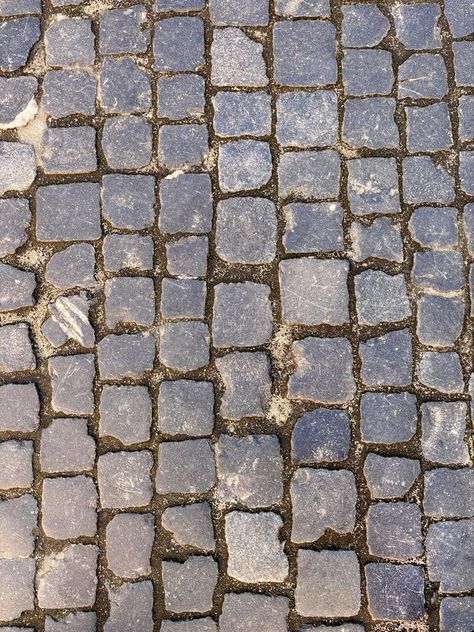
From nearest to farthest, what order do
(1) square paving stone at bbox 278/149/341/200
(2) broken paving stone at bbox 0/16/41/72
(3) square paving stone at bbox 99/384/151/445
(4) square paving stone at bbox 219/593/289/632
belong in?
(4) square paving stone at bbox 219/593/289/632 → (3) square paving stone at bbox 99/384/151/445 → (1) square paving stone at bbox 278/149/341/200 → (2) broken paving stone at bbox 0/16/41/72

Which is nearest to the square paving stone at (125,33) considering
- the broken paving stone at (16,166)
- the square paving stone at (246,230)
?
the broken paving stone at (16,166)

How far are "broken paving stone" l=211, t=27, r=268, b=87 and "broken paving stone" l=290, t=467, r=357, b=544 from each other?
213cm

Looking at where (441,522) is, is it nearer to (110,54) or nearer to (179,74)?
(179,74)

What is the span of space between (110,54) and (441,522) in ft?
10.1

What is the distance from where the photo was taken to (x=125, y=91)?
3773mm

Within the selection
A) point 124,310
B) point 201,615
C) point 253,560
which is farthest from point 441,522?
point 124,310

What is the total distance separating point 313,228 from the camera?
12.0 ft

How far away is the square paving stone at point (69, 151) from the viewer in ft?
12.3

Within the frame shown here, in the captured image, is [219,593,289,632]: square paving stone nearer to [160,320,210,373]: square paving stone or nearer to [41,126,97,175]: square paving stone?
[160,320,210,373]: square paving stone

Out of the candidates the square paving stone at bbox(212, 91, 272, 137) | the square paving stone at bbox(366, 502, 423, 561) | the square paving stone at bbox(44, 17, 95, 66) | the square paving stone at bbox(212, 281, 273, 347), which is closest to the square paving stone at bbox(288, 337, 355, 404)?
the square paving stone at bbox(212, 281, 273, 347)

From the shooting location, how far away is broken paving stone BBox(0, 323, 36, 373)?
365 cm

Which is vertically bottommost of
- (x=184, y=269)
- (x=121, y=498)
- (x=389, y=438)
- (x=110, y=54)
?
(x=121, y=498)

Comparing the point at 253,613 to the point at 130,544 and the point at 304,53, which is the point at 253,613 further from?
the point at 304,53

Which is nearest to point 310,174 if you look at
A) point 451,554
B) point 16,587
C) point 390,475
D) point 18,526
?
point 390,475
